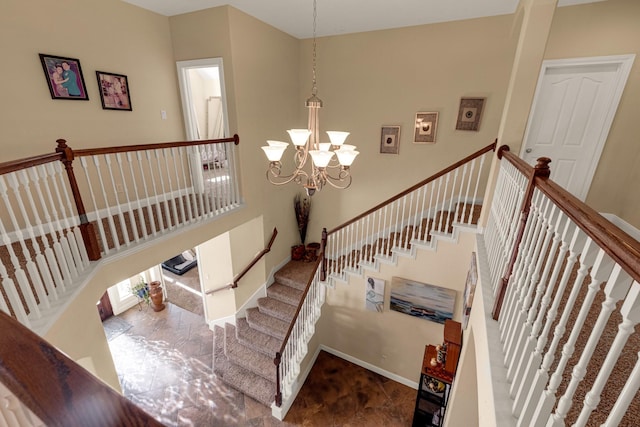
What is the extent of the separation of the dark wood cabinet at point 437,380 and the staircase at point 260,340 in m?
1.94

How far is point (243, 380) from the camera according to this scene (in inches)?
164

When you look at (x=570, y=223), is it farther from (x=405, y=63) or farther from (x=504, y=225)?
(x=405, y=63)

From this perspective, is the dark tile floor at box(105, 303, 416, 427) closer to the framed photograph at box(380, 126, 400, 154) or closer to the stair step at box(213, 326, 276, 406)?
the stair step at box(213, 326, 276, 406)

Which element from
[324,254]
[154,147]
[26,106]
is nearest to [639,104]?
[324,254]

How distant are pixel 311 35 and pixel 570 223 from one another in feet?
15.3

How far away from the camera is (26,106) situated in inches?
105

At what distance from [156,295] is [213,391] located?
2706 millimetres

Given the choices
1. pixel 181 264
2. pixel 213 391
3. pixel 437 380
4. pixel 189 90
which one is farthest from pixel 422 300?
pixel 181 264

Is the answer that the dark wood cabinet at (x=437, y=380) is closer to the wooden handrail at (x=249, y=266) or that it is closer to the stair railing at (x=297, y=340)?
the stair railing at (x=297, y=340)

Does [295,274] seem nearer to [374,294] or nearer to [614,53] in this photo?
[374,294]

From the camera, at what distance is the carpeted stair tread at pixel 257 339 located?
430 cm

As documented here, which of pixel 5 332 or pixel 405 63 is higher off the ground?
pixel 405 63

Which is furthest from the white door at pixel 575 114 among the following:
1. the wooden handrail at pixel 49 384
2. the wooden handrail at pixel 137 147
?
the wooden handrail at pixel 49 384

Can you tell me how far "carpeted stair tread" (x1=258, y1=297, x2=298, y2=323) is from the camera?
4.55 m
